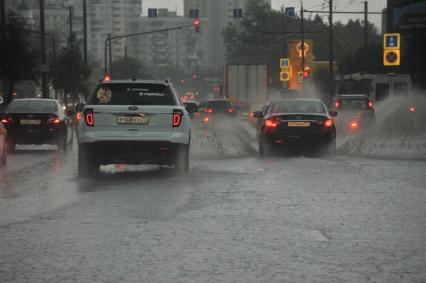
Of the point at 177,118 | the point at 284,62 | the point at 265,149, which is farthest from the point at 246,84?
the point at 177,118

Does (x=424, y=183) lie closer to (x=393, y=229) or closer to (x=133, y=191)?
(x=133, y=191)

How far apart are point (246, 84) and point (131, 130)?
44872mm

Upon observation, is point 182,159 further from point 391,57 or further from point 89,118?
point 391,57

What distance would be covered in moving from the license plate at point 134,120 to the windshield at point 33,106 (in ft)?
36.5

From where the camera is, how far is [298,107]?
24.0 meters

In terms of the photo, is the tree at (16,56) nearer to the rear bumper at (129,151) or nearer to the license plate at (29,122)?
the license plate at (29,122)

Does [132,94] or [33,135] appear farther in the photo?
[33,135]

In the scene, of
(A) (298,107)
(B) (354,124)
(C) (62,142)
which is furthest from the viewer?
(B) (354,124)

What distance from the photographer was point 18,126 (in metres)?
27.1

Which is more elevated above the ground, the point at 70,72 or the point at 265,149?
the point at 70,72

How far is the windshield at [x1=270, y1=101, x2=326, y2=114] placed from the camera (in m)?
23.7

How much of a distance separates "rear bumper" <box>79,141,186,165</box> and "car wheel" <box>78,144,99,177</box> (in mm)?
63

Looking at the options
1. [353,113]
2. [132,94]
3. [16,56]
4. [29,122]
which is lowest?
[353,113]

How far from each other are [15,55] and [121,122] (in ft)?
116
